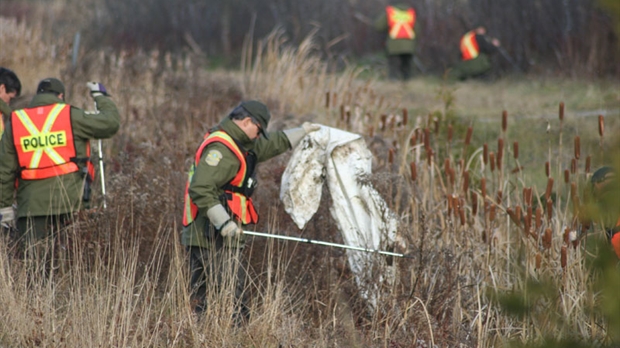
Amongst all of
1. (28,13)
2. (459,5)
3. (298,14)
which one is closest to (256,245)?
(459,5)

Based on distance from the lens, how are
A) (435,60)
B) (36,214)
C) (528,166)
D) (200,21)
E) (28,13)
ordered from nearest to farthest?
(36,214), (528,166), (435,60), (200,21), (28,13)

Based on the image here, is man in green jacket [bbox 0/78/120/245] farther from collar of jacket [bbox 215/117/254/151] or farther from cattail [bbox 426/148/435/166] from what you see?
cattail [bbox 426/148/435/166]

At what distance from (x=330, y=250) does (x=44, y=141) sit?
2.11 meters

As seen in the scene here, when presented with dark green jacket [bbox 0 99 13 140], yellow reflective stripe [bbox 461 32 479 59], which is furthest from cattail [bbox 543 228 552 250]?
yellow reflective stripe [bbox 461 32 479 59]

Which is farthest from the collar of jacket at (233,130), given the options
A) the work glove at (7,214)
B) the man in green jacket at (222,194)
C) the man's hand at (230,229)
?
the work glove at (7,214)

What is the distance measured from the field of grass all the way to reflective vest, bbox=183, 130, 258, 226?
0.20m

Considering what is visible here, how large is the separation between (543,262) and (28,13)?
60.5 feet

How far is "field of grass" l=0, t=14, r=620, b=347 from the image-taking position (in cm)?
462

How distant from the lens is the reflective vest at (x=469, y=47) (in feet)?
49.5

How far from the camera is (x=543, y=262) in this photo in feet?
17.5

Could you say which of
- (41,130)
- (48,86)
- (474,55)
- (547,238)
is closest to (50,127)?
(41,130)

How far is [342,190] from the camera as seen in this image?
614cm

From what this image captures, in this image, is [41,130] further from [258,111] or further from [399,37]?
[399,37]

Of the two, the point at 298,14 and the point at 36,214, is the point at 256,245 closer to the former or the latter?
the point at 36,214
